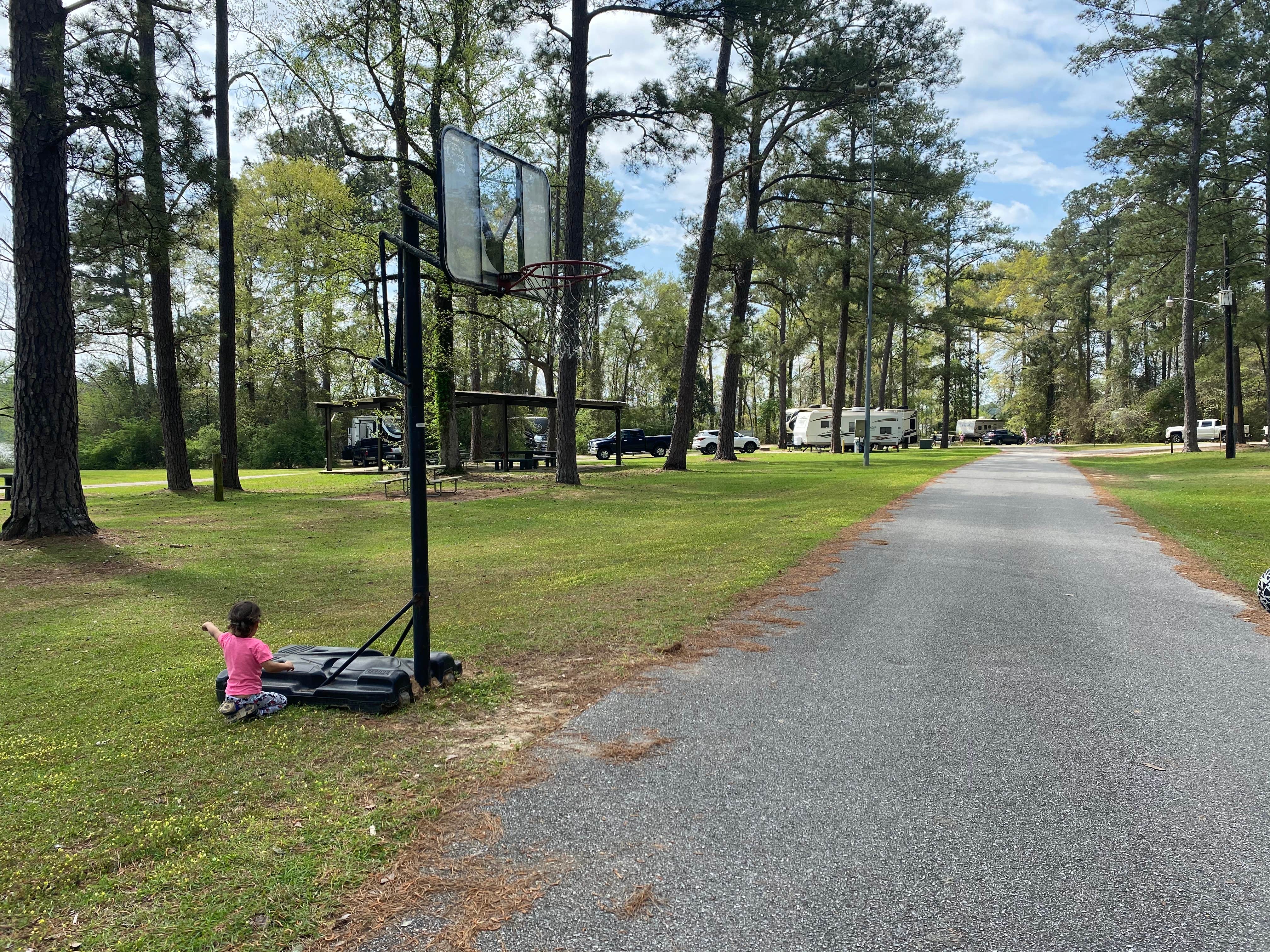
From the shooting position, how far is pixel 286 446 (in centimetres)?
3703

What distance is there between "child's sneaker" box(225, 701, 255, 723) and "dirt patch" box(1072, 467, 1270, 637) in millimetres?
6838

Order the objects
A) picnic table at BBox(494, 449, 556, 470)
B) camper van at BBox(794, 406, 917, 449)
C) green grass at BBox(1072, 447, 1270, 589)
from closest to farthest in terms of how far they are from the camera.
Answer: green grass at BBox(1072, 447, 1270, 589), picnic table at BBox(494, 449, 556, 470), camper van at BBox(794, 406, 917, 449)

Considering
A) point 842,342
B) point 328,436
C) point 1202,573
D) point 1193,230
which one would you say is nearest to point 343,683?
point 1202,573

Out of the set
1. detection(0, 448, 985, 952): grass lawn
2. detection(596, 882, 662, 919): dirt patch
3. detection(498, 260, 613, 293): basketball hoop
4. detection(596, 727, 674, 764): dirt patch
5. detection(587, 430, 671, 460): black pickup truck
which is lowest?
detection(596, 882, 662, 919): dirt patch

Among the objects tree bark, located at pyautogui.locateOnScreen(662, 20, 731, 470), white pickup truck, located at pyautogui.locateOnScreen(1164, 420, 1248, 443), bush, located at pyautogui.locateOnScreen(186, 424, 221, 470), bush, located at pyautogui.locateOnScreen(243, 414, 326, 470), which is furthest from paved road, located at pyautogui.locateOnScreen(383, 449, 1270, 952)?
white pickup truck, located at pyautogui.locateOnScreen(1164, 420, 1248, 443)

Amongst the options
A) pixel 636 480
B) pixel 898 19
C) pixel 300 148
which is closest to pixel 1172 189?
pixel 898 19

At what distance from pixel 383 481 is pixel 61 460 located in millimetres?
11701

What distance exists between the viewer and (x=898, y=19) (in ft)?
68.5

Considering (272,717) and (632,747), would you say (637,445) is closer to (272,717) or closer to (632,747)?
(272,717)

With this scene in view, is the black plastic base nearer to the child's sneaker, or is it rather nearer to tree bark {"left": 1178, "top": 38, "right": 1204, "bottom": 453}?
the child's sneaker

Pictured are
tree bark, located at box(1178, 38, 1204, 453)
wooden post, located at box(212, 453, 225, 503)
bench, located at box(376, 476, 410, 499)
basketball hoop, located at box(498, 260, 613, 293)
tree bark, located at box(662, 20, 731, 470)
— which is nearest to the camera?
basketball hoop, located at box(498, 260, 613, 293)

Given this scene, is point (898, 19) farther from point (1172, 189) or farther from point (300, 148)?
point (300, 148)

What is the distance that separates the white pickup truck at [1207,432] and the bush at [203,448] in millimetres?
54767

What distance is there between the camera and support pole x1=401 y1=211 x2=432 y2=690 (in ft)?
14.7
